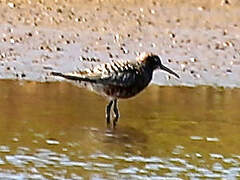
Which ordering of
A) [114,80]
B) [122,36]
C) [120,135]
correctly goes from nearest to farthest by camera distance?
[120,135], [114,80], [122,36]

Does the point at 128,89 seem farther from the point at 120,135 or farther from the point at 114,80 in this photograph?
the point at 120,135

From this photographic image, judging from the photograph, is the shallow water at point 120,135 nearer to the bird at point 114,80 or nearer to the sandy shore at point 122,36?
the bird at point 114,80

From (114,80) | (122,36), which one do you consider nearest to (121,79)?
(114,80)

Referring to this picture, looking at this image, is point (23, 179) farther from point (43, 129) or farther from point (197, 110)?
point (197, 110)

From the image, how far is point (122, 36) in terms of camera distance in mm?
14023

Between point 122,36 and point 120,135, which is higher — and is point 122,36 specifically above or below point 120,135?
above

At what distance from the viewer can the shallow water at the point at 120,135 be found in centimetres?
775

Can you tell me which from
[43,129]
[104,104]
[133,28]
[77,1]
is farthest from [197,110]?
[77,1]

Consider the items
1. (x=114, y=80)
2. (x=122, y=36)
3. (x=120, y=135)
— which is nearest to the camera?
(x=120, y=135)

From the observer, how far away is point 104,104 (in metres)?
10.1

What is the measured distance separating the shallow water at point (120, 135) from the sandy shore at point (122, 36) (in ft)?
3.79

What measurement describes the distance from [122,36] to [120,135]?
17.2ft

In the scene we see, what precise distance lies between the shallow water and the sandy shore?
3.79ft

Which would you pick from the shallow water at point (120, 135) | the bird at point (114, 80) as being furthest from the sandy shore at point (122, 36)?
the bird at point (114, 80)
